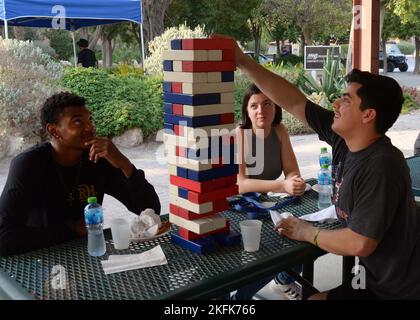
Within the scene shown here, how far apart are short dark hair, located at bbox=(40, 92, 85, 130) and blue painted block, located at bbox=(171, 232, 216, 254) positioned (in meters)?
0.90

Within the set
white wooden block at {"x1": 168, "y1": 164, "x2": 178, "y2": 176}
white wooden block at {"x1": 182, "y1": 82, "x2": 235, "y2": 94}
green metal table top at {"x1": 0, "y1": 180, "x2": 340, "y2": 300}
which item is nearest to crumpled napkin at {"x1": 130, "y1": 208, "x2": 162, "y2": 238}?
green metal table top at {"x1": 0, "y1": 180, "x2": 340, "y2": 300}

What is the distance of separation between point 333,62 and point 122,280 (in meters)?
9.55

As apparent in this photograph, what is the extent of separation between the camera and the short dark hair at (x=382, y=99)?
6.48ft

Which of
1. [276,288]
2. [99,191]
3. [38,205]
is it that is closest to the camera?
[38,205]

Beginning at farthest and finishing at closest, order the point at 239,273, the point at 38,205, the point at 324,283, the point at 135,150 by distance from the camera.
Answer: the point at 135,150 → the point at 324,283 → the point at 38,205 → the point at 239,273

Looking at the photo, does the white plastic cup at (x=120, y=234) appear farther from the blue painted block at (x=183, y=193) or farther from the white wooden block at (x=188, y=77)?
the white wooden block at (x=188, y=77)

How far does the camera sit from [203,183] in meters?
1.94

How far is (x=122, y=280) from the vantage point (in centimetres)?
172

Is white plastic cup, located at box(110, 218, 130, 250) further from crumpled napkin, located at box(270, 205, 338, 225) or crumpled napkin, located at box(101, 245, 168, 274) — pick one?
crumpled napkin, located at box(270, 205, 338, 225)

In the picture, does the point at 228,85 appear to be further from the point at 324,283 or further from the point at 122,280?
the point at 324,283

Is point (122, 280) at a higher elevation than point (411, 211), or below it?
below
